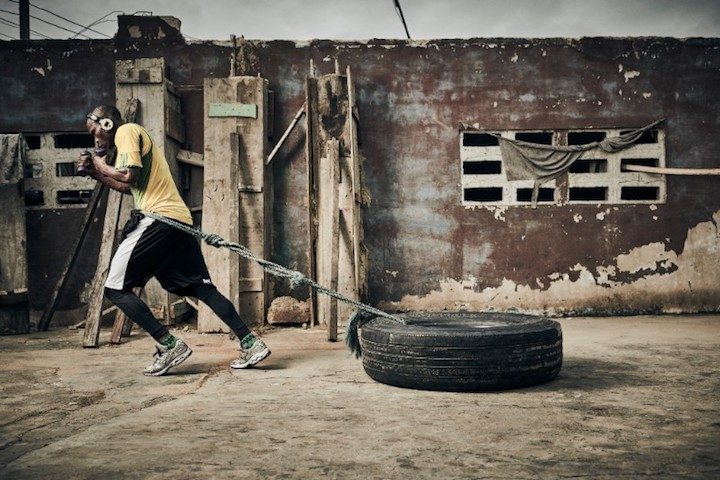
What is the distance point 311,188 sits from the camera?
21.1 ft

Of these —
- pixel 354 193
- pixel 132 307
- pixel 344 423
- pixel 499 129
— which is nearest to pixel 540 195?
pixel 499 129

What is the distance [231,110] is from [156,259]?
116 inches

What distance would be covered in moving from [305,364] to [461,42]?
15.6ft

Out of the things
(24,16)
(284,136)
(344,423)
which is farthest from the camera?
(24,16)

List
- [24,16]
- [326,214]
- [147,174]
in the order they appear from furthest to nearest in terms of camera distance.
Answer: [24,16] < [326,214] < [147,174]

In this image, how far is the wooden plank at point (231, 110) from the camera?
6344 millimetres

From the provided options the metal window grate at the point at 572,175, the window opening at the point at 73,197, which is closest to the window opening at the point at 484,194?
the metal window grate at the point at 572,175

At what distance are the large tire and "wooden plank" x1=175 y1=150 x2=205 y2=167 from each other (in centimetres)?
415

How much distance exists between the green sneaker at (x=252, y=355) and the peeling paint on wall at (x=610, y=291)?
314cm

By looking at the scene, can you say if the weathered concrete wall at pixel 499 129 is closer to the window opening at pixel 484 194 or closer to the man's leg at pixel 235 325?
the window opening at pixel 484 194

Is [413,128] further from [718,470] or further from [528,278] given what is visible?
[718,470]

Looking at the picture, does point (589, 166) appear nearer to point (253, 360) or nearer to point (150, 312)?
point (253, 360)

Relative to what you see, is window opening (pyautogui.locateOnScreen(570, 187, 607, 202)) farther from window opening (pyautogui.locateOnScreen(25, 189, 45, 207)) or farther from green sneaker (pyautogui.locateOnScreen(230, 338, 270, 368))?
window opening (pyautogui.locateOnScreen(25, 189, 45, 207))

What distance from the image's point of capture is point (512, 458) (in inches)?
82.4
